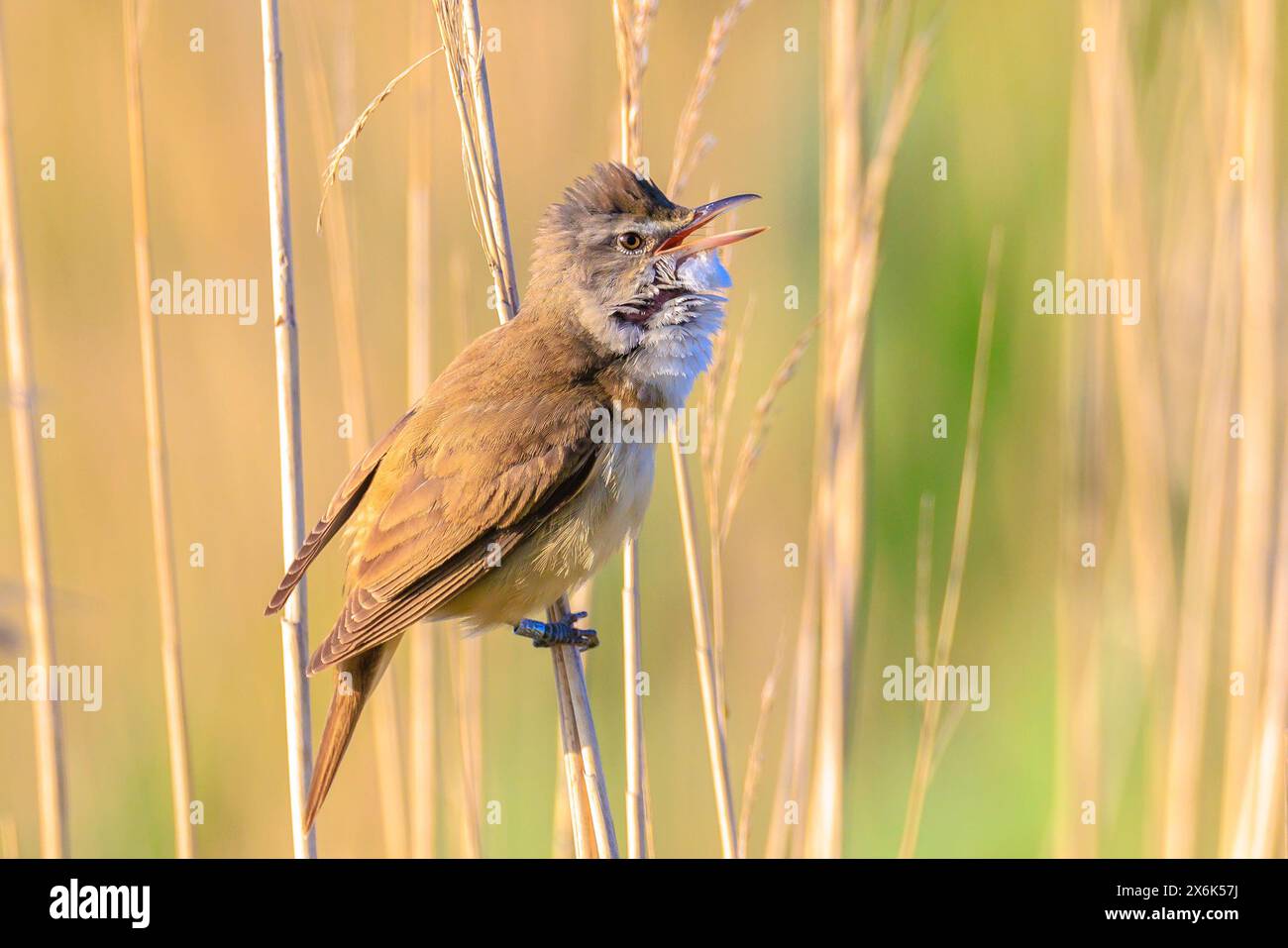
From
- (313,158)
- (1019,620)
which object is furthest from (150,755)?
(1019,620)

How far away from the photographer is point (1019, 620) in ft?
13.2

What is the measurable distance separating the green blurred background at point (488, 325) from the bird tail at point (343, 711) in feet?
2.93

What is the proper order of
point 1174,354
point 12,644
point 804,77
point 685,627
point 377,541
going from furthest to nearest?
point 804,77 → point 685,627 → point 1174,354 → point 377,541 → point 12,644

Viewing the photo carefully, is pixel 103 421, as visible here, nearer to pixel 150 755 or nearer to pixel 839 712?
pixel 150 755

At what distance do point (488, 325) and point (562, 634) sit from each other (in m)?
1.62

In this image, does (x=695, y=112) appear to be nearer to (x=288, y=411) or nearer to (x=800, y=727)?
(x=288, y=411)

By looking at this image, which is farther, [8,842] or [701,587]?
[8,842]

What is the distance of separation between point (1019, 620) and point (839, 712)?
4.02 ft

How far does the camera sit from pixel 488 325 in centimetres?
428
